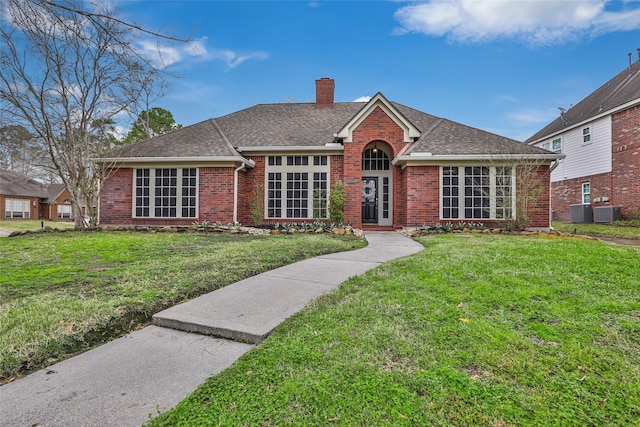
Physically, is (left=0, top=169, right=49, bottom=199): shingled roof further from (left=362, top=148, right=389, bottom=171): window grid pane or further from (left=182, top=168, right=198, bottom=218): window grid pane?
(left=362, top=148, right=389, bottom=171): window grid pane

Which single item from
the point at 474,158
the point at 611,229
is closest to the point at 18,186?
the point at 474,158

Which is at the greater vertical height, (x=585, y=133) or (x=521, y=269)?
(x=585, y=133)

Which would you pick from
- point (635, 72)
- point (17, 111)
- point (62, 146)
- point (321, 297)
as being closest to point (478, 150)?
point (321, 297)

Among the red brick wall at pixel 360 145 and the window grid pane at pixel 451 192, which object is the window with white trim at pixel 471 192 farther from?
the red brick wall at pixel 360 145

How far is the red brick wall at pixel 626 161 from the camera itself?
14.6 meters

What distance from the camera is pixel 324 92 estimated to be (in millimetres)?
15875

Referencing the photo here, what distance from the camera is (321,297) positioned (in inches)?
133

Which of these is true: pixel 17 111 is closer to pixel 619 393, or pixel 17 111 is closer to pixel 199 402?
pixel 199 402

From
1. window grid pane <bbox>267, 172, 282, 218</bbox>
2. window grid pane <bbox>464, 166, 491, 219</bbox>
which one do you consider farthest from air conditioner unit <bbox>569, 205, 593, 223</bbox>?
window grid pane <bbox>267, 172, 282, 218</bbox>

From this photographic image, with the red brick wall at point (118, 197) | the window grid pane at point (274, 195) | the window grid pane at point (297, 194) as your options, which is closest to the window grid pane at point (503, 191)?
the window grid pane at point (297, 194)

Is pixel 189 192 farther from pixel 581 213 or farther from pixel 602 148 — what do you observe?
pixel 602 148

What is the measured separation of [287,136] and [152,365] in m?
12.1

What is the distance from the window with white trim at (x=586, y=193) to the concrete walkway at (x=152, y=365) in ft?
68.4

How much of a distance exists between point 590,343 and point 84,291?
492 centimetres
